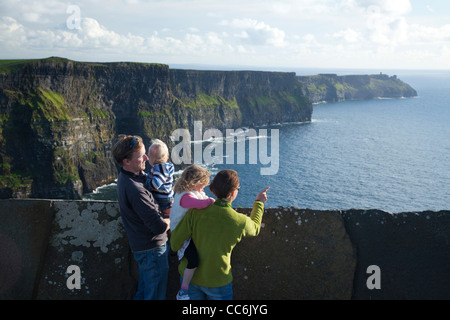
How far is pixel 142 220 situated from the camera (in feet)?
17.0

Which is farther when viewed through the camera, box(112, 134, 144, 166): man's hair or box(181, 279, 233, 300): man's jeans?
box(112, 134, 144, 166): man's hair

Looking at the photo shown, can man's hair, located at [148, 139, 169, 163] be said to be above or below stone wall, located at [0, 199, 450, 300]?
above

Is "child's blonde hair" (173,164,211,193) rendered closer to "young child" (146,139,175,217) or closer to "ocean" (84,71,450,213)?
"young child" (146,139,175,217)

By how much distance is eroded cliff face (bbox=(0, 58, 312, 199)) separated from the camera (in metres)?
77.2

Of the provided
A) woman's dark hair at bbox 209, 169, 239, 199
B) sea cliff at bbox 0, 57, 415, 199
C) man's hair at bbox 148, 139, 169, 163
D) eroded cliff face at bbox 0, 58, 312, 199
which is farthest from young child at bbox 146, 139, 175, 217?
eroded cliff face at bbox 0, 58, 312, 199

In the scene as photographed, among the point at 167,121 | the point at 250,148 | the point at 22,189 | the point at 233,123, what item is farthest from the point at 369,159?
the point at 22,189

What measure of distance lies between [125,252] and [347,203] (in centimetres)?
6479

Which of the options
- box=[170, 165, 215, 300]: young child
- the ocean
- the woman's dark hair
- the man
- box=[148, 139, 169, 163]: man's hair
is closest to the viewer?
the woman's dark hair

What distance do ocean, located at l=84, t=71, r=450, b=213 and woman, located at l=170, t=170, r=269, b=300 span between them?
54.0 meters

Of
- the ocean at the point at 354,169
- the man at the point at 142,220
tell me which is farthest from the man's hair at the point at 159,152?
the ocean at the point at 354,169

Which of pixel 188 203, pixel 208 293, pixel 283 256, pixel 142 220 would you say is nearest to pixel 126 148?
pixel 142 220

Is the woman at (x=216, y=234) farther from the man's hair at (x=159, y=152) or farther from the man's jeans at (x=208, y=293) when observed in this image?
the man's hair at (x=159, y=152)

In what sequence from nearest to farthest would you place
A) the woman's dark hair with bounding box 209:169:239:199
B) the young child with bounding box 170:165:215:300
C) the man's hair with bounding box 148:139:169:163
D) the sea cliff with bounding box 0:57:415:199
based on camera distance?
the woman's dark hair with bounding box 209:169:239:199, the young child with bounding box 170:165:215:300, the man's hair with bounding box 148:139:169:163, the sea cliff with bounding box 0:57:415:199

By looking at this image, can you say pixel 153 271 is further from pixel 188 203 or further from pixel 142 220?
pixel 188 203
